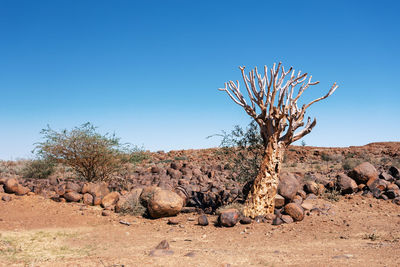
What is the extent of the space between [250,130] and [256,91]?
2098 mm

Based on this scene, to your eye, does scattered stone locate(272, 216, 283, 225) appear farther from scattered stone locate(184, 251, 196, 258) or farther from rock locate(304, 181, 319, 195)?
rock locate(304, 181, 319, 195)

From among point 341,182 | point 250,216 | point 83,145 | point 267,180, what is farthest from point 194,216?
point 83,145

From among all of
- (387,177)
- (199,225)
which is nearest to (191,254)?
(199,225)

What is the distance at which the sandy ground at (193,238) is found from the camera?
5906 millimetres

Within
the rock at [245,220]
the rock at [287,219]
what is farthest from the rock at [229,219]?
the rock at [287,219]

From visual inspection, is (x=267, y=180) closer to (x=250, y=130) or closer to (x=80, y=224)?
(x=250, y=130)

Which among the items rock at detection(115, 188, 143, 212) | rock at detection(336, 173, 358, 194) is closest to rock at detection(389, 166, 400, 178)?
rock at detection(336, 173, 358, 194)

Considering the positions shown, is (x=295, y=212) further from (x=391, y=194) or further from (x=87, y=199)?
(x=87, y=199)

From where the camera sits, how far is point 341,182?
1211 cm

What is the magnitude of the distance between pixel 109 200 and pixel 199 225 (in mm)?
3497

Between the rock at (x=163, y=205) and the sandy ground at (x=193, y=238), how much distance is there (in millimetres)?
240

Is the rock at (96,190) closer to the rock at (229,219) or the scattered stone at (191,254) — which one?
the rock at (229,219)

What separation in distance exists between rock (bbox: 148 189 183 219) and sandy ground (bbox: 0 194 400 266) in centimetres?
24

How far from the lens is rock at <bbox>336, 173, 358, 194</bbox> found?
1198 cm
